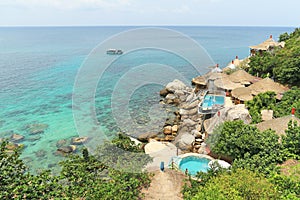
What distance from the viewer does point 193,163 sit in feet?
31.7

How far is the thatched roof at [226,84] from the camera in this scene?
16.2 meters

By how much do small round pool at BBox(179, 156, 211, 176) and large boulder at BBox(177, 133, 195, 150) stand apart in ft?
6.47

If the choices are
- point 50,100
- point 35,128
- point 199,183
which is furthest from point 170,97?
point 199,183

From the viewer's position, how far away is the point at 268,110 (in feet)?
35.8

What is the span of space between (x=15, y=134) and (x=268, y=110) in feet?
48.3

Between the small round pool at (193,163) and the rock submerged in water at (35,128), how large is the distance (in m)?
10.3

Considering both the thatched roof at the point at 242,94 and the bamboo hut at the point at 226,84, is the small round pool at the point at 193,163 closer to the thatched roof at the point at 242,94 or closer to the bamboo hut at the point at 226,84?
the thatched roof at the point at 242,94

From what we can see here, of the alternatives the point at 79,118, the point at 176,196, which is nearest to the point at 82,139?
the point at 79,118

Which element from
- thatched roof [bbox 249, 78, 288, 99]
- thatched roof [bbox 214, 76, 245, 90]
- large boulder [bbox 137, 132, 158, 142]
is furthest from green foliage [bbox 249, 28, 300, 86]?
large boulder [bbox 137, 132, 158, 142]

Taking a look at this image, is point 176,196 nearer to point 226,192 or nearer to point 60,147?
point 226,192

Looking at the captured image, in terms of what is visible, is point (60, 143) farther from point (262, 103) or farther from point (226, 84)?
point (226, 84)

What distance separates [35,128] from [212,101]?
12078mm

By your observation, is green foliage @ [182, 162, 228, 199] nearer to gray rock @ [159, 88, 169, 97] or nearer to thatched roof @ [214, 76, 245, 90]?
thatched roof @ [214, 76, 245, 90]

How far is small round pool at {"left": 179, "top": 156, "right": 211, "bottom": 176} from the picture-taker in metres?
9.34
